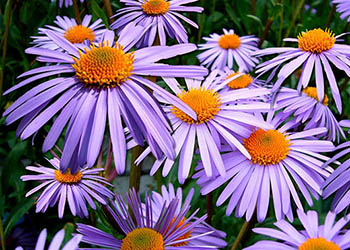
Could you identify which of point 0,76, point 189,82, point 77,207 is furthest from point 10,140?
point 189,82

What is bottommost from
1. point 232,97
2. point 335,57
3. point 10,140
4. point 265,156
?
point 10,140

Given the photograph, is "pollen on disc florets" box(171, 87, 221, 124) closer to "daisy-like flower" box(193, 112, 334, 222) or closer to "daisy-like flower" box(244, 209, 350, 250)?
"daisy-like flower" box(193, 112, 334, 222)

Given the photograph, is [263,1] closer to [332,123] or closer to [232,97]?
[332,123]

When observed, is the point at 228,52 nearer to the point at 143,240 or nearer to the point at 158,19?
the point at 158,19

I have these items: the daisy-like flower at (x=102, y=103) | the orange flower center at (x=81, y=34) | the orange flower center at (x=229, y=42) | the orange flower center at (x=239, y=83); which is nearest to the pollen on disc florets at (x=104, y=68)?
the daisy-like flower at (x=102, y=103)

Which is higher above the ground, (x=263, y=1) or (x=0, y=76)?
(x=263, y=1)
